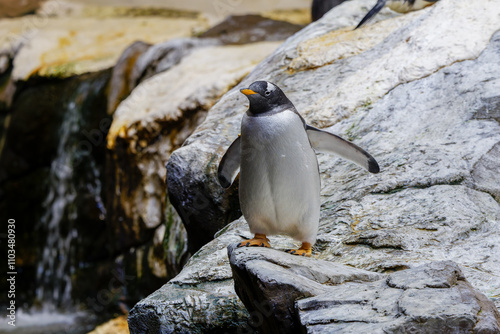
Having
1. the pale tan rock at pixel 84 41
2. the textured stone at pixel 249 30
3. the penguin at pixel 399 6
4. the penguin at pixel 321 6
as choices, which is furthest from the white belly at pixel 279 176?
the pale tan rock at pixel 84 41

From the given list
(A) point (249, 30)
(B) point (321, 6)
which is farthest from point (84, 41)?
(B) point (321, 6)

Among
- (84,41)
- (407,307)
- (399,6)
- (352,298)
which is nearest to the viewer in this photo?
(407,307)

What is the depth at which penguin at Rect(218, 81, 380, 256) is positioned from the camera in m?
2.43

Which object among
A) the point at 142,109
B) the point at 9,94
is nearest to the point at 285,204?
the point at 142,109

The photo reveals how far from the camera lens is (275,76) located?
4371 mm

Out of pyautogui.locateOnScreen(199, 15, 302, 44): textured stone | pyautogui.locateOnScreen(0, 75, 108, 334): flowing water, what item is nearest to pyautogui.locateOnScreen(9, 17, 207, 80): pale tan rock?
pyautogui.locateOnScreen(0, 75, 108, 334): flowing water


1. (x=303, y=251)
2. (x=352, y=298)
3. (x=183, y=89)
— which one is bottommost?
(x=183, y=89)

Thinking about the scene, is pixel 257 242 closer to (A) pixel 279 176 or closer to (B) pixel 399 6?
(A) pixel 279 176

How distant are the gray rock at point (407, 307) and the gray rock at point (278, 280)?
6 cm

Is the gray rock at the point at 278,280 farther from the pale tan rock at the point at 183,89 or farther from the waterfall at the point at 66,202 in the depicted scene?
the waterfall at the point at 66,202

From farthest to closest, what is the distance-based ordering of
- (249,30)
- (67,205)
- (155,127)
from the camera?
(249,30) → (67,205) → (155,127)

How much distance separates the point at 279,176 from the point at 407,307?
2.89 ft

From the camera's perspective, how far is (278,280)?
6.54ft

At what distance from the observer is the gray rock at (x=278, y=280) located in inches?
78.9
